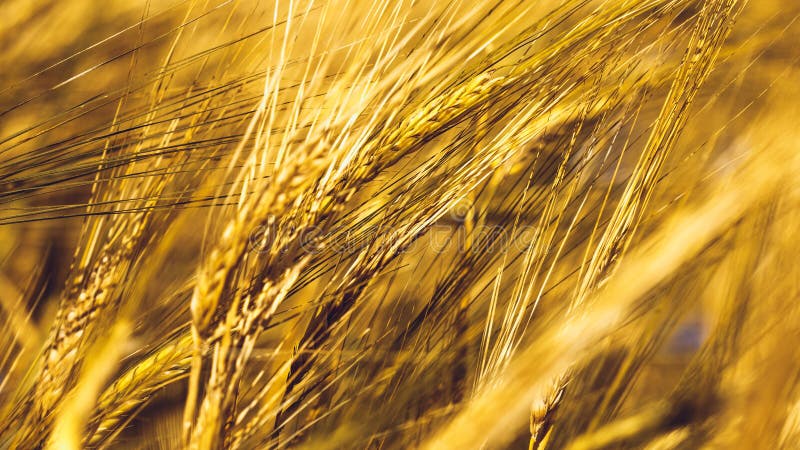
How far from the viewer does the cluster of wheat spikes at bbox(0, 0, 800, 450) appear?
1.44 feet

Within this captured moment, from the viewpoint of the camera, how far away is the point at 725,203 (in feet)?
1.55

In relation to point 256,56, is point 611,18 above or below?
below

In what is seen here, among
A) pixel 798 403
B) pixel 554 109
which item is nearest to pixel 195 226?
pixel 554 109

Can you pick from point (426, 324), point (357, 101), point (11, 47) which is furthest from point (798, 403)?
point (11, 47)

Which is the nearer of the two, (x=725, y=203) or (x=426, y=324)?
(x=725, y=203)

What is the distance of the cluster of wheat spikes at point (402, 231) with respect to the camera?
438mm

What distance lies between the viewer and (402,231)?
0.51m

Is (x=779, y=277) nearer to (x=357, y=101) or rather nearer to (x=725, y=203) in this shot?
(x=725, y=203)

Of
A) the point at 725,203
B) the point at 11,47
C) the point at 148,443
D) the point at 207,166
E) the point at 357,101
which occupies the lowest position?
the point at 725,203

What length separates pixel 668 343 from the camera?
79cm

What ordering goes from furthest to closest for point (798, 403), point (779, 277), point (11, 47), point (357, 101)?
1. point (11, 47)
2. point (779, 277)
3. point (798, 403)
4. point (357, 101)

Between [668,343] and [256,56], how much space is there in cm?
69

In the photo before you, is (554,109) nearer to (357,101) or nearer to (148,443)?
(357,101)

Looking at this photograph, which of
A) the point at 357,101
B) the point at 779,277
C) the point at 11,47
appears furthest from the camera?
the point at 11,47
